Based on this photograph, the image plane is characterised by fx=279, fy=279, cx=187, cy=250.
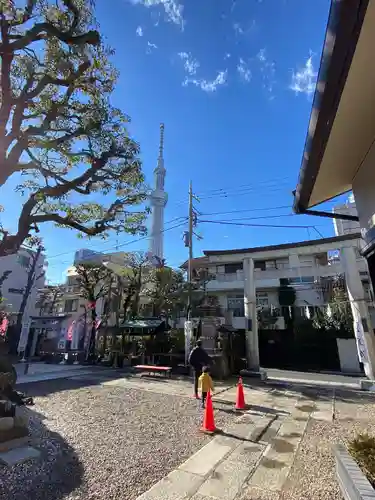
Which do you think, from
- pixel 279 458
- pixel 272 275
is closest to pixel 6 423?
pixel 279 458

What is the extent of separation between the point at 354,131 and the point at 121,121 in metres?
6.41

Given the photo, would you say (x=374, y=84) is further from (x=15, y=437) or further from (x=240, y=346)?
(x=240, y=346)

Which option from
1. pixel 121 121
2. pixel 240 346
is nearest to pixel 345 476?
pixel 121 121

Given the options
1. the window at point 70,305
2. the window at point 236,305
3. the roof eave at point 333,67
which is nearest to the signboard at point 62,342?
the window at point 70,305

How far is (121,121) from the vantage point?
7988 mm

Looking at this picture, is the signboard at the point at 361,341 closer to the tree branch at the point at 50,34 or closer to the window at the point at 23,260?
the tree branch at the point at 50,34

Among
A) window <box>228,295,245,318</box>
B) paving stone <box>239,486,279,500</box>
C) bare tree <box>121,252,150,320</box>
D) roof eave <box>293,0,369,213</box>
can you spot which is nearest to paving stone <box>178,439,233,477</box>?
paving stone <box>239,486,279,500</box>

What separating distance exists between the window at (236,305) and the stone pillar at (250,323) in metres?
13.4

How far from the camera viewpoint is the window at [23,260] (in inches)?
1282

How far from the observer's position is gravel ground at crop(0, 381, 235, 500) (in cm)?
355

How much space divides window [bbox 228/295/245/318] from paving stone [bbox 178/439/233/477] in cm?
2286

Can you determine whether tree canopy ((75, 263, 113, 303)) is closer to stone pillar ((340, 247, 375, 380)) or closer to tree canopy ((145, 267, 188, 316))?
tree canopy ((145, 267, 188, 316))

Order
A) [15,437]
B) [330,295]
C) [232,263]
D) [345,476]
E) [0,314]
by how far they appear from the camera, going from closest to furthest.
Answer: [345,476] → [15,437] → [0,314] → [330,295] → [232,263]

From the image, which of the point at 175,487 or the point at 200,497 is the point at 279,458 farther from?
the point at 175,487
